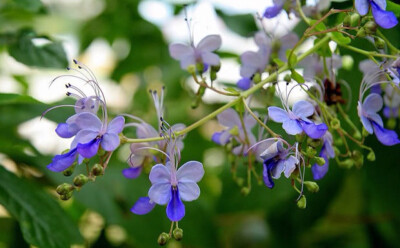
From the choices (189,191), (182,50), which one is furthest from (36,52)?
(189,191)

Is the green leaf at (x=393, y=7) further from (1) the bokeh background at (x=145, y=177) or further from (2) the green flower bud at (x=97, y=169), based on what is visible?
(2) the green flower bud at (x=97, y=169)

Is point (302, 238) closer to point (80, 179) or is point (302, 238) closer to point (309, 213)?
point (309, 213)

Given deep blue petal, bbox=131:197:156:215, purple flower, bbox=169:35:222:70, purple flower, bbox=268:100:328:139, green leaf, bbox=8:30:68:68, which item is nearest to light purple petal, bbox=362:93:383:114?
purple flower, bbox=268:100:328:139

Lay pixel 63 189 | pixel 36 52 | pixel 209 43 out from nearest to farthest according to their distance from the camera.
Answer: pixel 63 189 < pixel 209 43 < pixel 36 52

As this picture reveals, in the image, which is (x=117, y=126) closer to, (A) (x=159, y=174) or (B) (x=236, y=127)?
(A) (x=159, y=174)

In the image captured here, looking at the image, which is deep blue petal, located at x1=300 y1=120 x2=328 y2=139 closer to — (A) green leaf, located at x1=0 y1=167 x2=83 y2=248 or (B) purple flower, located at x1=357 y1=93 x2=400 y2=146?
(B) purple flower, located at x1=357 y1=93 x2=400 y2=146

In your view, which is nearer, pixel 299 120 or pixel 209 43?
pixel 299 120

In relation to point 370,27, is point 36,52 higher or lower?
lower
